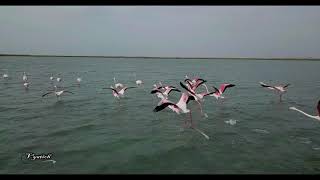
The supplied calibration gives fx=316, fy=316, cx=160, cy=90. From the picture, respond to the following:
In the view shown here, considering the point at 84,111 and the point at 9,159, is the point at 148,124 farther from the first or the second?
the point at 9,159

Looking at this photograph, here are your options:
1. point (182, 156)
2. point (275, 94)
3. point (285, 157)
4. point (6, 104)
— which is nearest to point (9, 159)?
point (182, 156)

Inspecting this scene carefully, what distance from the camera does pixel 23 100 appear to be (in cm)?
1661

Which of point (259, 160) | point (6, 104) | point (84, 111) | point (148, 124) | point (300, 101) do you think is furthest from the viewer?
point (300, 101)

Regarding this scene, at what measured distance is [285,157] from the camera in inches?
290

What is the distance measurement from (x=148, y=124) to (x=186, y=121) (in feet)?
4.43

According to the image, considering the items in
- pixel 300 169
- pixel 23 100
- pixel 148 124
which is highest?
pixel 23 100

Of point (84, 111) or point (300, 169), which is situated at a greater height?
point (84, 111)

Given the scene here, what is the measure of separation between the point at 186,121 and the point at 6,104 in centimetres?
925
